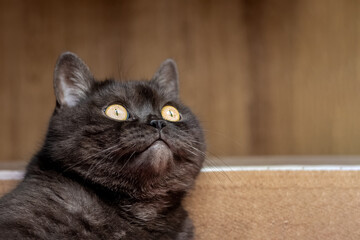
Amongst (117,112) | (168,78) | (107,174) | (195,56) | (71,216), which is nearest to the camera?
(71,216)

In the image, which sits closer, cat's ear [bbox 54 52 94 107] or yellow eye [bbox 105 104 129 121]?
yellow eye [bbox 105 104 129 121]

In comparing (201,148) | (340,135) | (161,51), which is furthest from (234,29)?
(201,148)

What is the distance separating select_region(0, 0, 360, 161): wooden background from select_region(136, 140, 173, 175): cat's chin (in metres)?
3.38

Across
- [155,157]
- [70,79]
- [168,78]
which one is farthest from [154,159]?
[168,78]

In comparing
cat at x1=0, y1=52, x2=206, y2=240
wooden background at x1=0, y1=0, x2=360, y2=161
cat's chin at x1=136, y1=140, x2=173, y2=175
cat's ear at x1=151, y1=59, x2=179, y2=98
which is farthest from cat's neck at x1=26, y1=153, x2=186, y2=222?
wooden background at x1=0, y1=0, x2=360, y2=161

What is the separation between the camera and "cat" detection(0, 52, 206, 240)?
3.89 feet

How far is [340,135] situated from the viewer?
4.55 meters

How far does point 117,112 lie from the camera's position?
4.58ft

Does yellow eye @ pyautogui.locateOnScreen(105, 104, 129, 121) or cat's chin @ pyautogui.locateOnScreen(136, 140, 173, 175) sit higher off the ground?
yellow eye @ pyautogui.locateOnScreen(105, 104, 129, 121)

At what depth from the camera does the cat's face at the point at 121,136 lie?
4.18ft

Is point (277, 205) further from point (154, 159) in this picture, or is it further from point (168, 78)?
point (168, 78)

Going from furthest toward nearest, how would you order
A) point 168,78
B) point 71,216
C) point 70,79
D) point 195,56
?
point 195,56
point 168,78
point 70,79
point 71,216

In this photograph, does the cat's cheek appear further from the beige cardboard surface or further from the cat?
the beige cardboard surface

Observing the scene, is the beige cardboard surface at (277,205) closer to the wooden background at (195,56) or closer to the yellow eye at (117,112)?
the yellow eye at (117,112)
